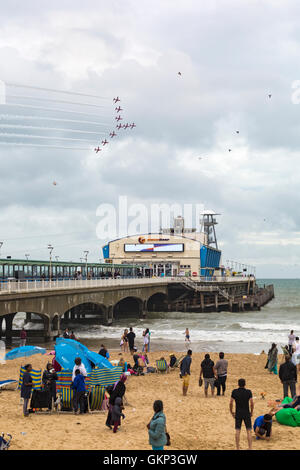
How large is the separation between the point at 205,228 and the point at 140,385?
94.9 metres

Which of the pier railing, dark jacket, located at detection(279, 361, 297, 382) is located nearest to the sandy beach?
dark jacket, located at detection(279, 361, 297, 382)

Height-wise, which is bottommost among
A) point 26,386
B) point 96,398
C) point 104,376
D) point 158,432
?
point 96,398

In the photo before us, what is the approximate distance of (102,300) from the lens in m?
46.1

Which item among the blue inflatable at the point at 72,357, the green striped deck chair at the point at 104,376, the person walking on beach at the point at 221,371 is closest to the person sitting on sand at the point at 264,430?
the person walking on beach at the point at 221,371

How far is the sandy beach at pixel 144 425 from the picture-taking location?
416 inches

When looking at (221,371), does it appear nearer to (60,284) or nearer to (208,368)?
(208,368)

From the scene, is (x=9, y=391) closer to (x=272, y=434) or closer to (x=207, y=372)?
(x=207, y=372)

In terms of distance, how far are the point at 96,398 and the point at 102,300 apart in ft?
107

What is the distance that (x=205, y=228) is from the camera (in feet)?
368

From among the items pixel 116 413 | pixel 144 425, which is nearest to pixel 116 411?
pixel 116 413

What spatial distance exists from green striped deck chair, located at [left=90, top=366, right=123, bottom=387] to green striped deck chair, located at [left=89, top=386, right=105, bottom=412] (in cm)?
13

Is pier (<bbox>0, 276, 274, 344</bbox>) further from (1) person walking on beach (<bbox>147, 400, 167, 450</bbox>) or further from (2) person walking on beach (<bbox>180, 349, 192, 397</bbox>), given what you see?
(1) person walking on beach (<bbox>147, 400, 167, 450</bbox>)

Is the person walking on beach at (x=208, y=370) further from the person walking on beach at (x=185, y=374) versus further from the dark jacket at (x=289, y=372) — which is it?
the dark jacket at (x=289, y=372)

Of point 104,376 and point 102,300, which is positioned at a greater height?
point 102,300
